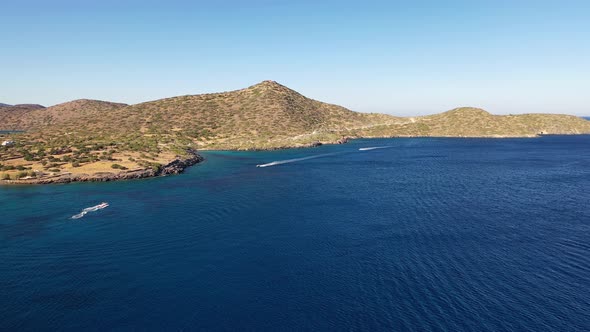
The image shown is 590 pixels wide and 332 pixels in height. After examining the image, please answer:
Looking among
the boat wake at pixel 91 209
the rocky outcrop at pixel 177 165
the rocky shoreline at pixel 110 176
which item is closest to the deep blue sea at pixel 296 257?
the boat wake at pixel 91 209

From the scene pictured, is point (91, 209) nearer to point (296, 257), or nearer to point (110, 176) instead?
point (110, 176)

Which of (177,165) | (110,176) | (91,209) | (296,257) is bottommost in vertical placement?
(296,257)

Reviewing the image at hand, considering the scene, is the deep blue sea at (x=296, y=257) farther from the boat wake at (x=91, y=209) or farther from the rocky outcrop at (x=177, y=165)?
the rocky outcrop at (x=177, y=165)

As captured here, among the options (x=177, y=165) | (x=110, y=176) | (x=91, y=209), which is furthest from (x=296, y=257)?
(x=177, y=165)

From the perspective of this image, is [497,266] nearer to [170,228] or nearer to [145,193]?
[170,228]

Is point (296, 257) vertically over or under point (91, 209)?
under

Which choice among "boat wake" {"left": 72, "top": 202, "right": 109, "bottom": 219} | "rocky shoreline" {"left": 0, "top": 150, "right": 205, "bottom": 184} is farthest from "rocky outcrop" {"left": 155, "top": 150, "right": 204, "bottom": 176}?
"boat wake" {"left": 72, "top": 202, "right": 109, "bottom": 219}

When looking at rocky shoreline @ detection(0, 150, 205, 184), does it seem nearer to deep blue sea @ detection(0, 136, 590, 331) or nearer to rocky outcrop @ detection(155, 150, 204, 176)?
rocky outcrop @ detection(155, 150, 204, 176)

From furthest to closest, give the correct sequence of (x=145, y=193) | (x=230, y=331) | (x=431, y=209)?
(x=145, y=193), (x=431, y=209), (x=230, y=331)

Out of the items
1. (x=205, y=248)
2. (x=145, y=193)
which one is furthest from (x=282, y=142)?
(x=205, y=248)
